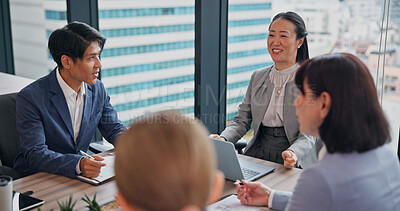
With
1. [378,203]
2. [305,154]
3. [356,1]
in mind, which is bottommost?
[305,154]

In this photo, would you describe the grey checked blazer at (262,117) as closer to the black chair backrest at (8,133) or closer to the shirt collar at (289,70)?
the shirt collar at (289,70)

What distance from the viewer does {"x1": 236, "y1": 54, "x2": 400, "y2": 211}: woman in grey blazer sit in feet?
3.83

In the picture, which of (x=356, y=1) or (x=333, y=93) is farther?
(x=356, y=1)

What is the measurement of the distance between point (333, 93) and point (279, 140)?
1.22 meters

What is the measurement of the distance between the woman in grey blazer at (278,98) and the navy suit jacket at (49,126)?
0.68 meters

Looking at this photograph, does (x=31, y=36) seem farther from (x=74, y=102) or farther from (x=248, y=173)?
(x=248, y=173)

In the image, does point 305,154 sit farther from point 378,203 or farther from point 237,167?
point 378,203

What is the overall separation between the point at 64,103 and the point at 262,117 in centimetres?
109

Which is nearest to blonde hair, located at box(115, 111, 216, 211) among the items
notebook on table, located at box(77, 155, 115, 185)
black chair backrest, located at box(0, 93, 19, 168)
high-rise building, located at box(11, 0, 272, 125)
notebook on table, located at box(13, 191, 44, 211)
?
notebook on table, located at box(13, 191, 44, 211)

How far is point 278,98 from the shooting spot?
241 cm

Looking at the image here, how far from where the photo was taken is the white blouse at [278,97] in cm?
239

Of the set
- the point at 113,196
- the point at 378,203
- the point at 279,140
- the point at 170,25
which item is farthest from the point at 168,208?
the point at 170,25

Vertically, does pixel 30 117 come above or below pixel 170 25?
below

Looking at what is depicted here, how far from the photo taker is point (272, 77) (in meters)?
2.46
